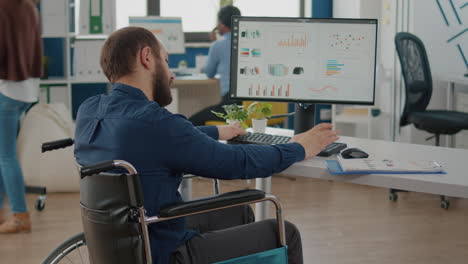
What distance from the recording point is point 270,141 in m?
2.46

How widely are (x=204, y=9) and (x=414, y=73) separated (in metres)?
2.11

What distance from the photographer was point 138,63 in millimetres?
1919

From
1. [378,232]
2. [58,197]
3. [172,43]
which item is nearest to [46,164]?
[58,197]

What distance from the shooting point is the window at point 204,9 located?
5930 millimetres

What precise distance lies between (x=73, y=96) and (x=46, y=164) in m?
1.05

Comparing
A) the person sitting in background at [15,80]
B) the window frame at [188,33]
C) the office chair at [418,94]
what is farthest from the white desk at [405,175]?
the window frame at [188,33]

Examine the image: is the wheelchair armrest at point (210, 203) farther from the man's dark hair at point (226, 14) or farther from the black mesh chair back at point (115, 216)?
the man's dark hair at point (226, 14)

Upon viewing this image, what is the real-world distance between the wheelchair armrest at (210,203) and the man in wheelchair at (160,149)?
99 millimetres

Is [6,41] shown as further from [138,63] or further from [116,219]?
[116,219]

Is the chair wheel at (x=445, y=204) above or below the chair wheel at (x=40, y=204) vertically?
above

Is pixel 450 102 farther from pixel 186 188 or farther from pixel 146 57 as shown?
pixel 146 57

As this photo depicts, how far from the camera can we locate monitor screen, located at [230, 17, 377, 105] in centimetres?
250

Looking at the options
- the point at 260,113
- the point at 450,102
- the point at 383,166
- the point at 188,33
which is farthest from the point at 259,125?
the point at 188,33

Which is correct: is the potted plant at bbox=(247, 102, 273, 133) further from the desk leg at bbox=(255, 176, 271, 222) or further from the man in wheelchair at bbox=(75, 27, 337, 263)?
the man in wheelchair at bbox=(75, 27, 337, 263)
